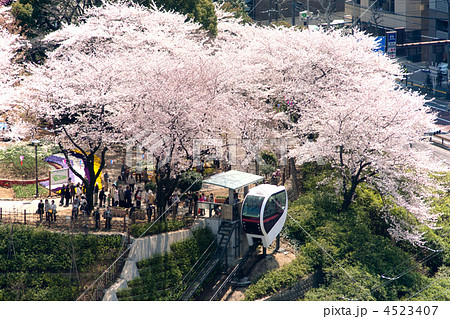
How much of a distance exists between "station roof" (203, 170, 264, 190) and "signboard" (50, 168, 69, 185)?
1015 cm

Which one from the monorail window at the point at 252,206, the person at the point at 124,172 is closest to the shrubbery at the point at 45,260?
the monorail window at the point at 252,206

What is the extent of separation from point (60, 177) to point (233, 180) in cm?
1192

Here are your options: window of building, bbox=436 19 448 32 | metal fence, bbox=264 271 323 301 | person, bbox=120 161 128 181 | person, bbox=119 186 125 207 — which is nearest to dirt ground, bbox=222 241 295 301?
metal fence, bbox=264 271 323 301

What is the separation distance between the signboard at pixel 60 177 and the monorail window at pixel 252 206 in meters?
12.6

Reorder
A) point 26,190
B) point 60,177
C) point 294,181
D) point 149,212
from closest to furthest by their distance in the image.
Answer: point 149,212
point 26,190
point 60,177
point 294,181

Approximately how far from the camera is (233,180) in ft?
119

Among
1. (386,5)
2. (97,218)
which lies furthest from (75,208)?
(386,5)

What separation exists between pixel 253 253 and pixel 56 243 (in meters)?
11.5

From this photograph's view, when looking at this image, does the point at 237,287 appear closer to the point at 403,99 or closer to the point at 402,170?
the point at 402,170

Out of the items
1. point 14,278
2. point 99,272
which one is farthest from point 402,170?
point 14,278

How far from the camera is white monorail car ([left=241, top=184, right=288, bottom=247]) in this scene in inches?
1352

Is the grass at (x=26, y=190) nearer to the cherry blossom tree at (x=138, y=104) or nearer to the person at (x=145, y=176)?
the cherry blossom tree at (x=138, y=104)

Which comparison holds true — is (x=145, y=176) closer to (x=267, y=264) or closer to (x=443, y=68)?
(x=267, y=264)

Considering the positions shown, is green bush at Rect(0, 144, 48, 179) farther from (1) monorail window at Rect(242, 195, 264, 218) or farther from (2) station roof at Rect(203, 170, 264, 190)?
(1) monorail window at Rect(242, 195, 264, 218)
